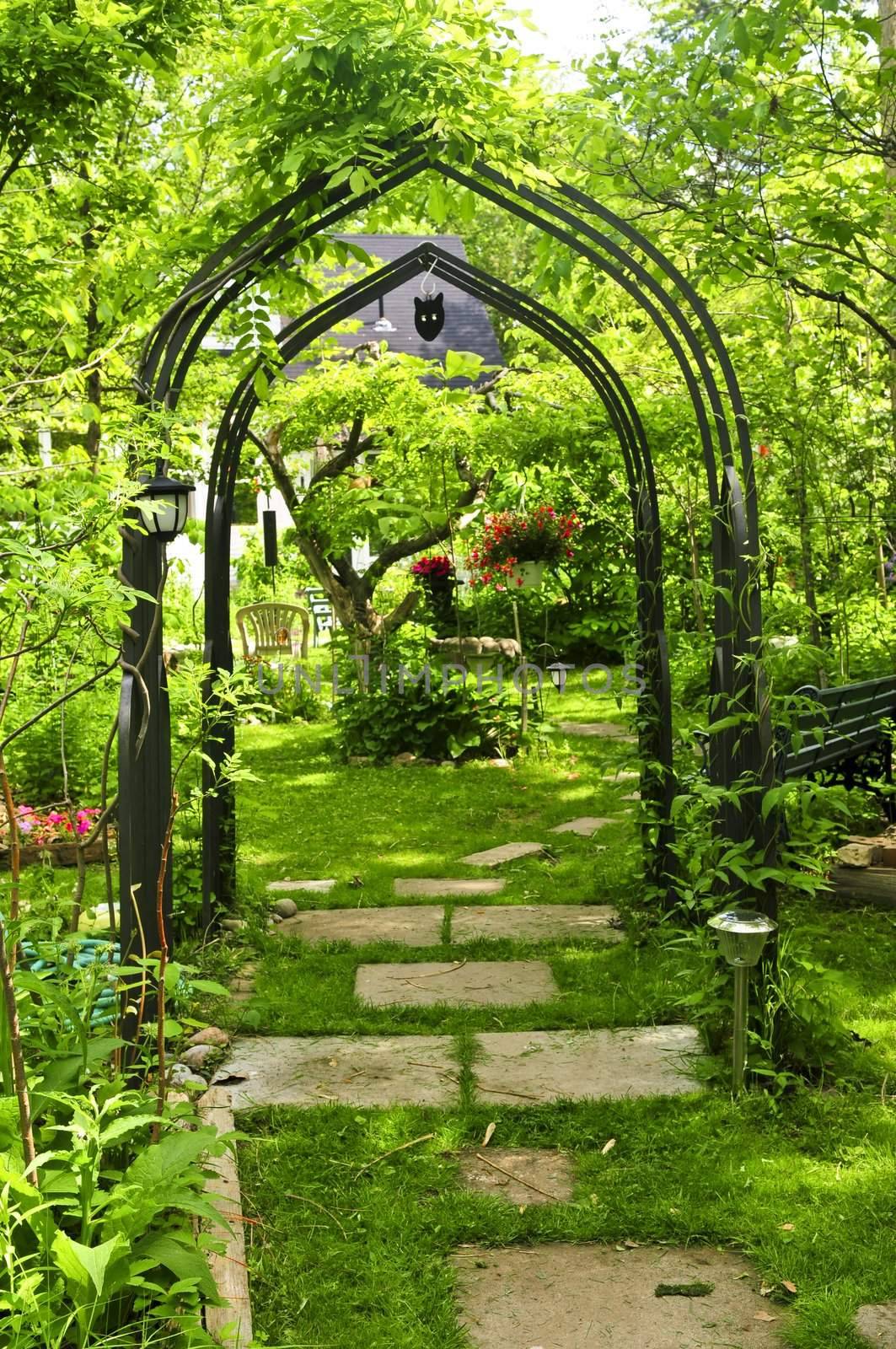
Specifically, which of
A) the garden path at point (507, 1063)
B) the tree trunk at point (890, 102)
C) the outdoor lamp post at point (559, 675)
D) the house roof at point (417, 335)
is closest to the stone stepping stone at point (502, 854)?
the garden path at point (507, 1063)

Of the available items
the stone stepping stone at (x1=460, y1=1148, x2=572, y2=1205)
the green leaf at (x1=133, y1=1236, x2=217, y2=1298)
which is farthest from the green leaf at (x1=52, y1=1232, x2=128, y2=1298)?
the stone stepping stone at (x1=460, y1=1148, x2=572, y2=1205)

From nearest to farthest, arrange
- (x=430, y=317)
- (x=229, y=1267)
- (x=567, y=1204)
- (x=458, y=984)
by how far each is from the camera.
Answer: (x=229, y=1267), (x=567, y=1204), (x=458, y=984), (x=430, y=317)

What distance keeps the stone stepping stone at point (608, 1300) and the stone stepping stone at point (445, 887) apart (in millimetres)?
3033

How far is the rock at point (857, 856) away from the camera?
18.7ft

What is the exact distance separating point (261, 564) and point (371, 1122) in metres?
12.2

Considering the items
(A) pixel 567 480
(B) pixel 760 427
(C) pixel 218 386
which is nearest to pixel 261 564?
(A) pixel 567 480

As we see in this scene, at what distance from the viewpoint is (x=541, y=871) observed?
6.46 metres

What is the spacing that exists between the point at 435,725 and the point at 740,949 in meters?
5.66

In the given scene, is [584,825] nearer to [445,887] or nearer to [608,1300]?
[445,887]

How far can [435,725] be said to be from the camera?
9297mm

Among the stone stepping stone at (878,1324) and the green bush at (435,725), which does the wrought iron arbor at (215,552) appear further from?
the green bush at (435,725)

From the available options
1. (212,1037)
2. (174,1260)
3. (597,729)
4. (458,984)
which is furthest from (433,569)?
(174,1260)

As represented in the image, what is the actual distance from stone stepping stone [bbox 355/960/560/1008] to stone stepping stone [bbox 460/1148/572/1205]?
3.56 feet

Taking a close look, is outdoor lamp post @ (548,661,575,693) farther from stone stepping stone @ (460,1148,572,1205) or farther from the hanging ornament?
stone stepping stone @ (460,1148,572,1205)
